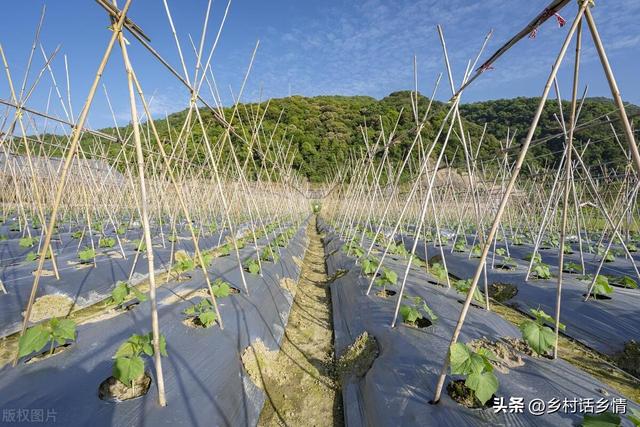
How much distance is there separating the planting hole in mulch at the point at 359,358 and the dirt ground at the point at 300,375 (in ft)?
0.72

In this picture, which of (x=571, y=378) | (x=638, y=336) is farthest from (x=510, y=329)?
(x=638, y=336)

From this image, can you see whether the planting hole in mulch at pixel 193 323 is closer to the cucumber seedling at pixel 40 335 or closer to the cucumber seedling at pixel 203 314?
the cucumber seedling at pixel 203 314

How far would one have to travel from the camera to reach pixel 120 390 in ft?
8.84

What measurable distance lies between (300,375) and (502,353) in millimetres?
2666

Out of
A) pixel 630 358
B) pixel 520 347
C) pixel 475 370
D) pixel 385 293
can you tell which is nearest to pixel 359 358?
pixel 385 293

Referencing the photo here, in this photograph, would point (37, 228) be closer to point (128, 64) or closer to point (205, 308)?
point (205, 308)

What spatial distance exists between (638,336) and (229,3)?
26.4ft

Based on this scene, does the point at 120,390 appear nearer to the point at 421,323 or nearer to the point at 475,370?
the point at 475,370

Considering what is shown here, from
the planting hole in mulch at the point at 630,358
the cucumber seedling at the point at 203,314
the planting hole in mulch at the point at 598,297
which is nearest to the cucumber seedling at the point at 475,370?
the cucumber seedling at the point at 203,314

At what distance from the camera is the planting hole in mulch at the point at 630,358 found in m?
4.42

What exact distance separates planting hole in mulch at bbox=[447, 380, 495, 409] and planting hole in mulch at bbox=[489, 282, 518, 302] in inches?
206

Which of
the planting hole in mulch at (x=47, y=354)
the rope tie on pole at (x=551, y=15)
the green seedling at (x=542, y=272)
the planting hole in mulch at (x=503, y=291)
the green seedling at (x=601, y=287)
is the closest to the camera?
the rope tie on pole at (x=551, y=15)

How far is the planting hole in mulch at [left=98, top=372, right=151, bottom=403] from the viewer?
2605 mm

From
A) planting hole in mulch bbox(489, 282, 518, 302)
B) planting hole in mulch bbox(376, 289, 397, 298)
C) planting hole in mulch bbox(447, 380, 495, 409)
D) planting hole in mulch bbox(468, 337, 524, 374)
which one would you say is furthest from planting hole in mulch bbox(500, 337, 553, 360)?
planting hole in mulch bbox(489, 282, 518, 302)
